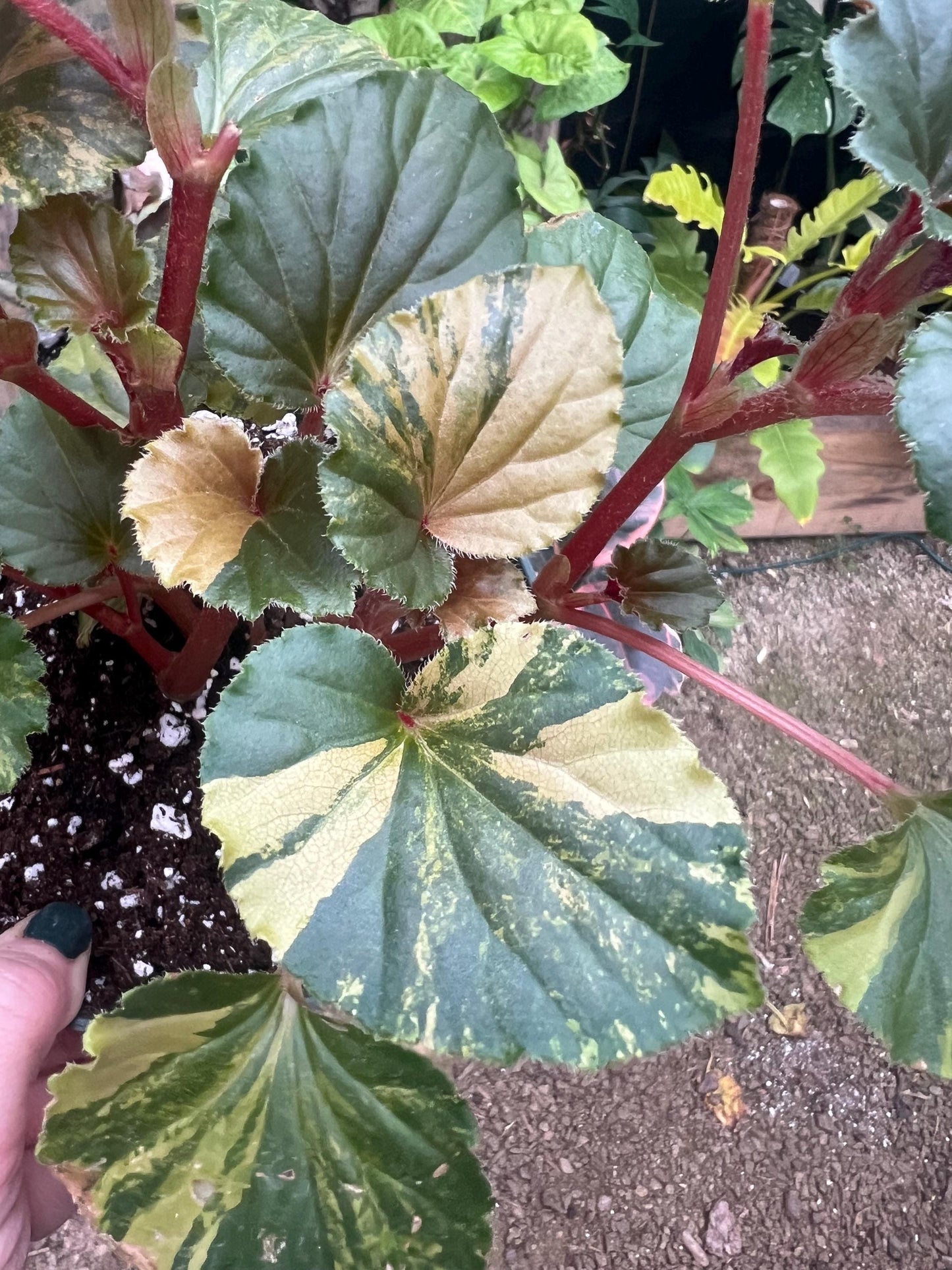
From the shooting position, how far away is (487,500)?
36 centimetres

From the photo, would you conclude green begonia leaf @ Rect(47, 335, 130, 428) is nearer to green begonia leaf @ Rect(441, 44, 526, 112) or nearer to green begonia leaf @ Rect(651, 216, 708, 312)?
green begonia leaf @ Rect(441, 44, 526, 112)

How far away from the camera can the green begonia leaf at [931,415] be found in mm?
281

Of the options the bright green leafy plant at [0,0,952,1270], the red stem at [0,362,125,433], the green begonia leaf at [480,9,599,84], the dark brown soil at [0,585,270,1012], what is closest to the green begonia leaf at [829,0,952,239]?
the bright green leafy plant at [0,0,952,1270]

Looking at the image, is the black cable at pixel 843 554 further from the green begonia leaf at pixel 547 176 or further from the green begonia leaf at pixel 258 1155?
the green begonia leaf at pixel 258 1155

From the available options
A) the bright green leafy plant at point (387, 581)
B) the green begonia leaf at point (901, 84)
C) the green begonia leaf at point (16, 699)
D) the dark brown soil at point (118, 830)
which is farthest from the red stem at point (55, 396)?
the green begonia leaf at point (901, 84)

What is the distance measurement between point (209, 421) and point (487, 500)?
4.6 inches

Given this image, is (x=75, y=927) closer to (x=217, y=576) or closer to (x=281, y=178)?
(x=217, y=576)

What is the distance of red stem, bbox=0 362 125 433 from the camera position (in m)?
0.37

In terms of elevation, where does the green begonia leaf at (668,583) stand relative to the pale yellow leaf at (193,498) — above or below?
below

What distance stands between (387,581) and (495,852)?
0.11 meters

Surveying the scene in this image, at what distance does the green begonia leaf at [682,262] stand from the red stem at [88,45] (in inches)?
35.6

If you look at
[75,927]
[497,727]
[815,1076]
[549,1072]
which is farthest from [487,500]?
[815,1076]

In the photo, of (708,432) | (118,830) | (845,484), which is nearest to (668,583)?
(708,432)

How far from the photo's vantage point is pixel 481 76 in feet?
3.24
